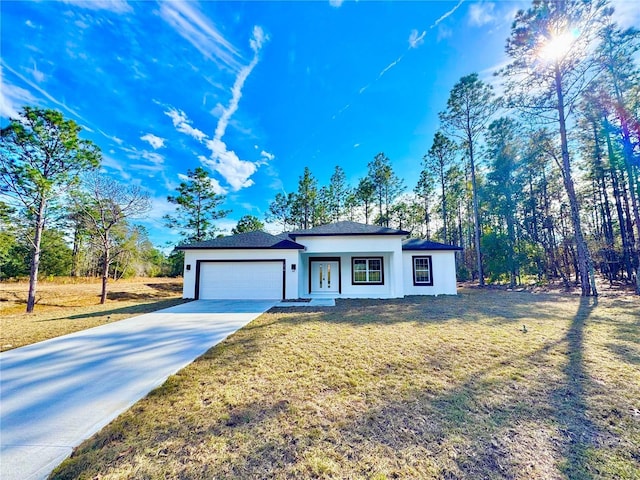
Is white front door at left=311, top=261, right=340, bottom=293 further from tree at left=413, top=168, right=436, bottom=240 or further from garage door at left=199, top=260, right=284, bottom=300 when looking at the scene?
tree at left=413, top=168, right=436, bottom=240

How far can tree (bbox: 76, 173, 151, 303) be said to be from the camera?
12.5 m

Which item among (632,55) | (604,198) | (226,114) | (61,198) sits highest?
(632,55)

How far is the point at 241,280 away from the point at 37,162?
9.63m

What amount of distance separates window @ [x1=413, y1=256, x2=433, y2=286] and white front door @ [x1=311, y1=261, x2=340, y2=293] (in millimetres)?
4285

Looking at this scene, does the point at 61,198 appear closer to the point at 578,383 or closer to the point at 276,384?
the point at 276,384

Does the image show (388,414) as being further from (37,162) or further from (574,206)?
(37,162)

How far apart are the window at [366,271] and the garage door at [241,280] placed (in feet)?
13.1

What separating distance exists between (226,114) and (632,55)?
1992cm

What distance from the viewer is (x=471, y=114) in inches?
658

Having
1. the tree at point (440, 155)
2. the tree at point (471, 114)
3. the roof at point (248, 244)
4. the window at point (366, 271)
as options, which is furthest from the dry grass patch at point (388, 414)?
the tree at point (440, 155)

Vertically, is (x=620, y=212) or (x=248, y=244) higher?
(x=620, y=212)

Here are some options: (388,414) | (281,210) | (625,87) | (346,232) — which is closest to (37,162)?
(346,232)

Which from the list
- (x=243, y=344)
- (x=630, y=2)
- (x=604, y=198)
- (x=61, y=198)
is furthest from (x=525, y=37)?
(x=61, y=198)

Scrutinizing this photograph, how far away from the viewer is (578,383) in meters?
3.38
